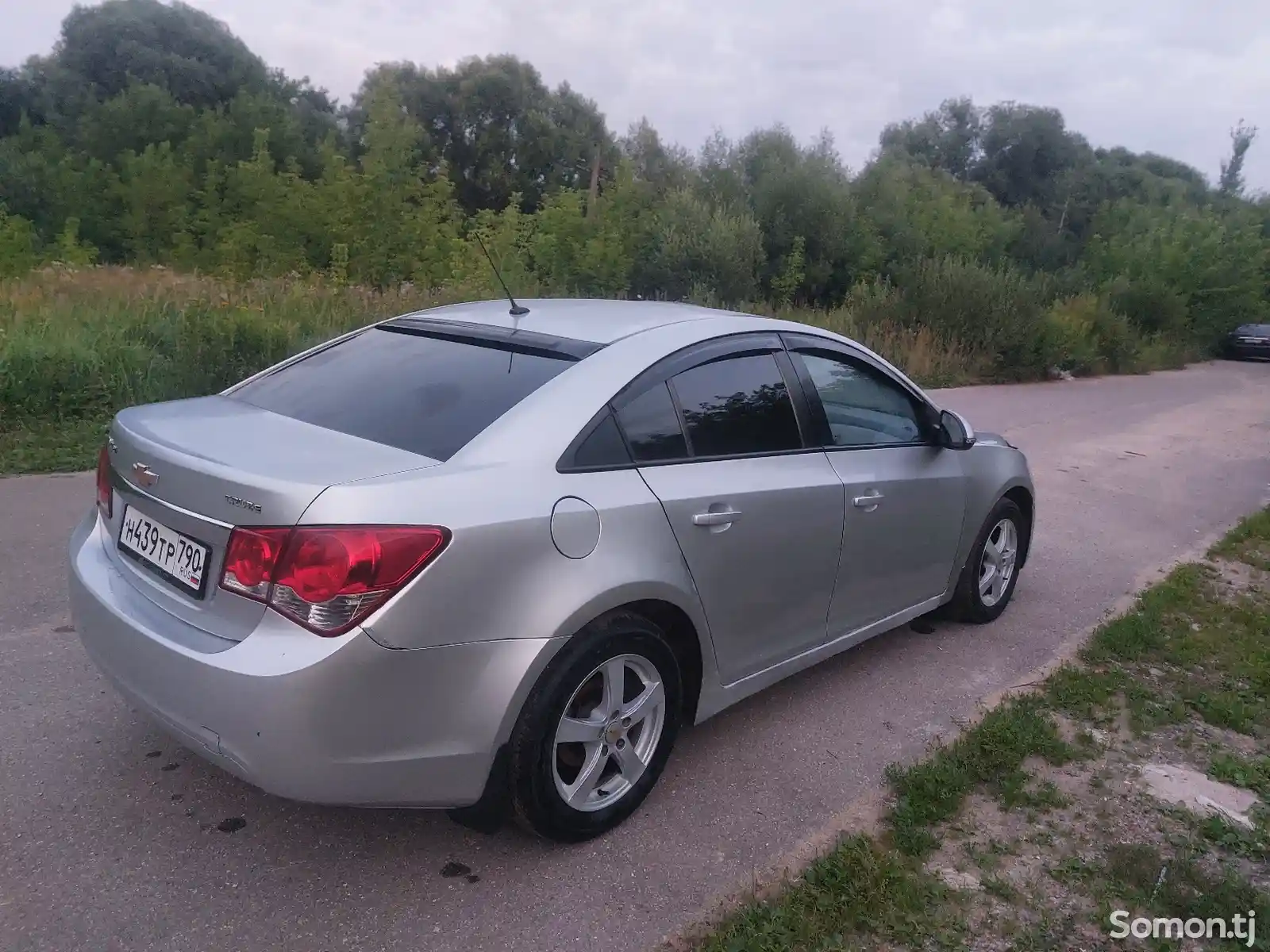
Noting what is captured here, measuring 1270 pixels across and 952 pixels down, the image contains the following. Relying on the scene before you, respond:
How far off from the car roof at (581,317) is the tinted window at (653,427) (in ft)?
0.87

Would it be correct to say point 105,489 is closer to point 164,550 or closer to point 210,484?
point 164,550

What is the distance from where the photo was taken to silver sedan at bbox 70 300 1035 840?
2518 millimetres

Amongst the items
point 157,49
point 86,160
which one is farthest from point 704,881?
point 157,49

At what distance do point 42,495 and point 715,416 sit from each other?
5042 mm

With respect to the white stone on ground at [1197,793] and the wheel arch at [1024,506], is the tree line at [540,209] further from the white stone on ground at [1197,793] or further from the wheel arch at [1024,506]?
the white stone on ground at [1197,793]

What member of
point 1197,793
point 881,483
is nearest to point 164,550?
point 881,483

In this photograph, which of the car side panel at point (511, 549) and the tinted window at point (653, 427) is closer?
the car side panel at point (511, 549)

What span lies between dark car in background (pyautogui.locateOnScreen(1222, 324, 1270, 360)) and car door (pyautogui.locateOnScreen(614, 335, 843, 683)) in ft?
110

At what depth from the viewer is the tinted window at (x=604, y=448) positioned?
9.87 feet

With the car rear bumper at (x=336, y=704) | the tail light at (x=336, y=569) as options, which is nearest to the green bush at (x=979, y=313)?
the car rear bumper at (x=336, y=704)

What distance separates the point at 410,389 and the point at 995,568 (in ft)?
11.1

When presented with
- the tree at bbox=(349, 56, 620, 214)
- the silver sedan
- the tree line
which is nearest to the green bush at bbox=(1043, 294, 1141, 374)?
the tree line

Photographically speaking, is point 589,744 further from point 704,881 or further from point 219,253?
point 219,253

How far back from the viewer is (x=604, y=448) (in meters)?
3.08
